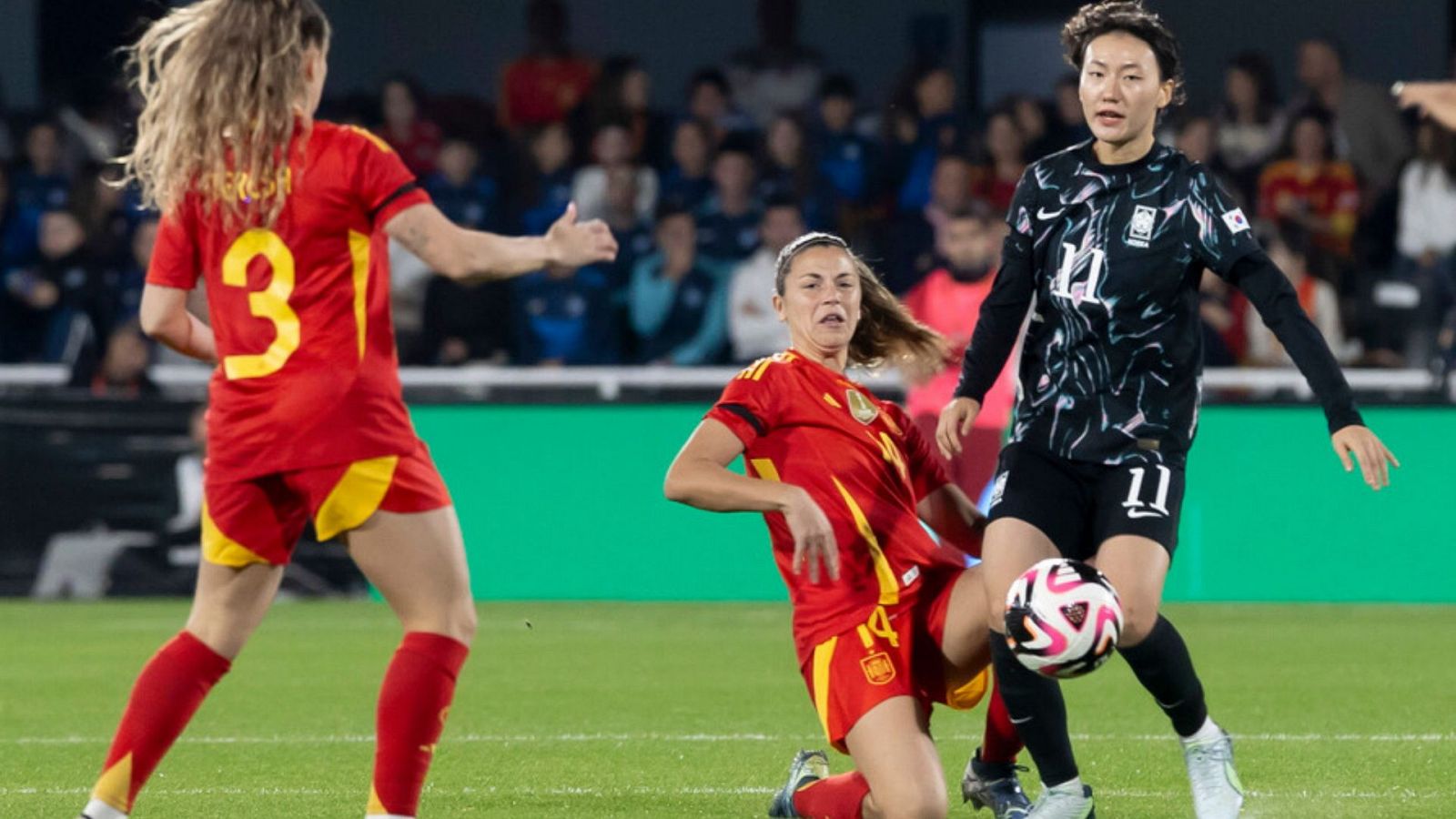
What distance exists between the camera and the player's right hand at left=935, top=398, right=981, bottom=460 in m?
5.41

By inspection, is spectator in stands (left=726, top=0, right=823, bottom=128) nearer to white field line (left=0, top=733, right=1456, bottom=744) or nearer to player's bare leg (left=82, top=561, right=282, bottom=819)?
white field line (left=0, top=733, right=1456, bottom=744)

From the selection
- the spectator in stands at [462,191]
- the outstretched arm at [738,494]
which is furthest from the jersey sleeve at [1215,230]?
the spectator in stands at [462,191]

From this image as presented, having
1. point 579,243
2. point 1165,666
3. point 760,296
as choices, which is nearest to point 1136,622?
point 1165,666

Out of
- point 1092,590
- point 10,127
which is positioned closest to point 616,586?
point 10,127

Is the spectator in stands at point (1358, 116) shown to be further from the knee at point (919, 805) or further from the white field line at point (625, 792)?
the knee at point (919, 805)

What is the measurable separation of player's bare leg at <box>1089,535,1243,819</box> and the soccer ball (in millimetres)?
92

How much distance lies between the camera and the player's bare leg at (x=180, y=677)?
4566 mm

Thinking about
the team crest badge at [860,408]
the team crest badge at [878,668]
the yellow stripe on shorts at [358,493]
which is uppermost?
the yellow stripe on shorts at [358,493]

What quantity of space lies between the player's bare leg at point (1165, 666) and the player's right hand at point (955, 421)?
1.50 ft

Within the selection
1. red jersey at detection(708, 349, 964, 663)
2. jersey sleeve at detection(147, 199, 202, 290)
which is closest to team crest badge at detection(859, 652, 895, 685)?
red jersey at detection(708, 349, 964, 663)

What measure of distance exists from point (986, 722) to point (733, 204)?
9.06 meters

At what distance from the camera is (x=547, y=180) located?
14633 millimetres

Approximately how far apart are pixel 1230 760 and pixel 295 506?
217cm

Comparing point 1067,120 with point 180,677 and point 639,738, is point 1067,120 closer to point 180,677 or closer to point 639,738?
point 639,738
